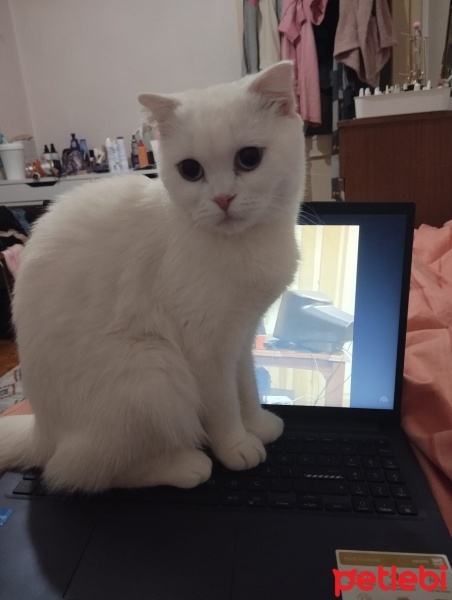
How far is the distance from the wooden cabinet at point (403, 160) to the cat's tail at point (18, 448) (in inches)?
65.1

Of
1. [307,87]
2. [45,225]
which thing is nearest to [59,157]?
[307,87]

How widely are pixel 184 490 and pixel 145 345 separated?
8.8 inches

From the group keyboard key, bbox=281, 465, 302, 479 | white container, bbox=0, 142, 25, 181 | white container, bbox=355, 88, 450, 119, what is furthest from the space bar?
white container, bbox=0, 142, 25, 181

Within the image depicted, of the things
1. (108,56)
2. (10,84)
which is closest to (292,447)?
(108,56)

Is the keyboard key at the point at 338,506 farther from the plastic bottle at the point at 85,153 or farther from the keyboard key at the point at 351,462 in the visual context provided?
the plastic bottle at the point at 85,153

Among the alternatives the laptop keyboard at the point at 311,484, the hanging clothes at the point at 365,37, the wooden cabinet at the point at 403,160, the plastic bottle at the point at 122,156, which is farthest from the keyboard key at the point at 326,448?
the plastic bottle at the point at 122,156

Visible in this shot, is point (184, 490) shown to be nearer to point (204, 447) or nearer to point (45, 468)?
point (204, 447)

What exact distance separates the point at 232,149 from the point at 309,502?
50 centimetres

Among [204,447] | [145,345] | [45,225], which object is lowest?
[204,447]

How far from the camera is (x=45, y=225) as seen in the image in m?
0.73

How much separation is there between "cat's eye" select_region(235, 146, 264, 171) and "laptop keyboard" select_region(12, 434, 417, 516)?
44 centimetres

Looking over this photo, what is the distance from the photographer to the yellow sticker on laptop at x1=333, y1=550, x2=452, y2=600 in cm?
49

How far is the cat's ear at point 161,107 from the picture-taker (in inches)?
25.4

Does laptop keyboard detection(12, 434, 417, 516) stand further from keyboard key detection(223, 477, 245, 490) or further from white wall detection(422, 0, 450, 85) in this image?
white wall detection(422, 0, 450, 85)
